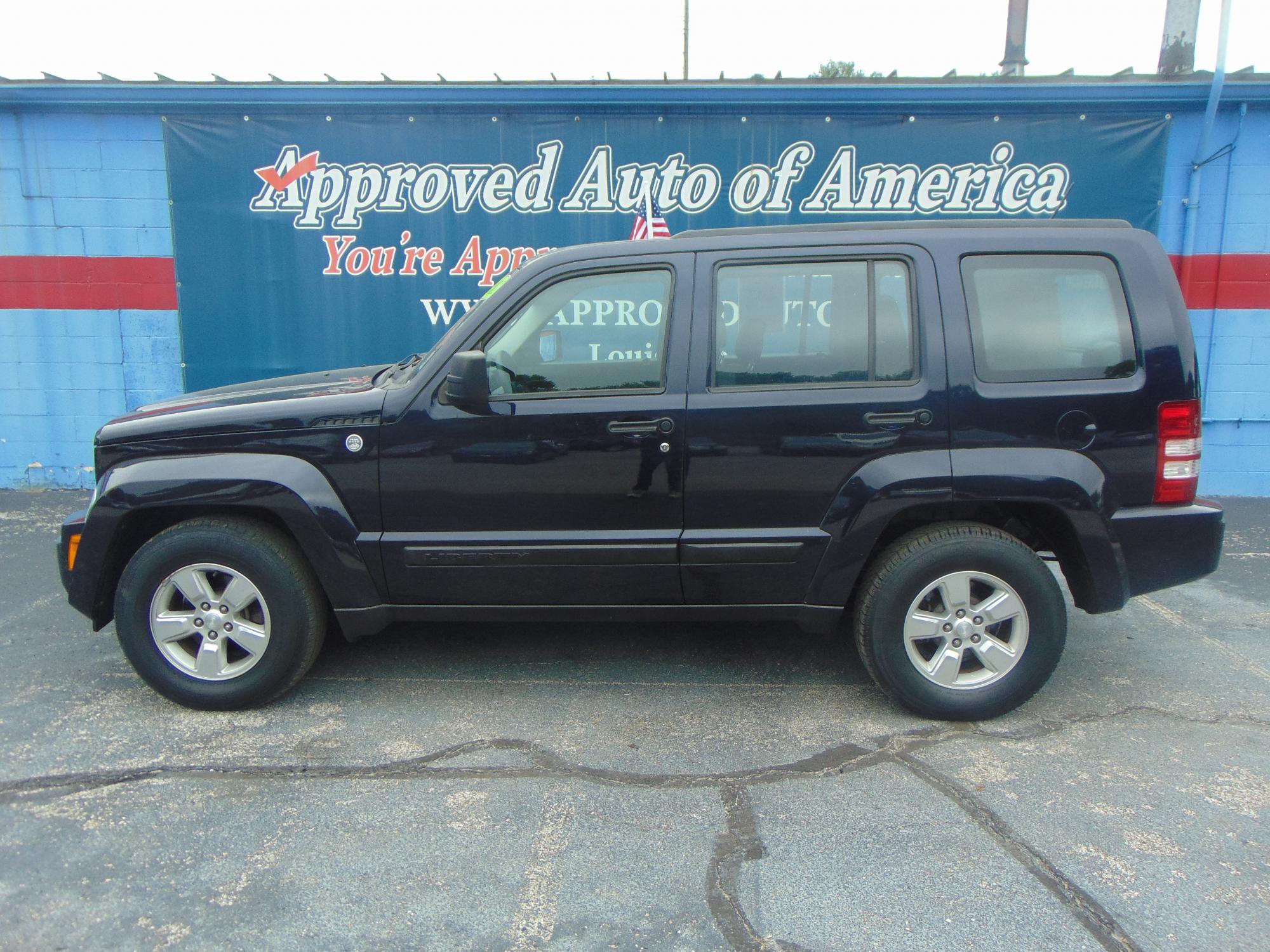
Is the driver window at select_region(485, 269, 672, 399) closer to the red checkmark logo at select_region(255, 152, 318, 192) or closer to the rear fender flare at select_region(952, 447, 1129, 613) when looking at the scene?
the rear fender flare at select_region(952, 447, 1129, 613)

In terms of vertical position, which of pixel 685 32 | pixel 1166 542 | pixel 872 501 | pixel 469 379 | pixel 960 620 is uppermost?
pixel 685 32

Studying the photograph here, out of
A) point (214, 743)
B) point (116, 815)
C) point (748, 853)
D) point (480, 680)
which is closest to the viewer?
point (748, 853)

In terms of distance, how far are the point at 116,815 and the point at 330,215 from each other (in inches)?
226

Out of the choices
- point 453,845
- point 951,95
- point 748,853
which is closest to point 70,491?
point 453,845

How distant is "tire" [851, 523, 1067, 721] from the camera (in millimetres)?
3393

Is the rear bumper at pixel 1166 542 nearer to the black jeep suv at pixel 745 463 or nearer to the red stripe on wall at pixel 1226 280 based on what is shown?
the black jeep suv at pixel 745 463

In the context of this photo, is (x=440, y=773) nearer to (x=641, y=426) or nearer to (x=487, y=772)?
(x=487, y=772)

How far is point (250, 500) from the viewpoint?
3.44 metres

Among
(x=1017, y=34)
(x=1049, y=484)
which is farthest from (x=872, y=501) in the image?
(x=1017, y=34)

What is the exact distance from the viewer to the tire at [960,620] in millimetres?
3393

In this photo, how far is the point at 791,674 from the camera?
4.00 m

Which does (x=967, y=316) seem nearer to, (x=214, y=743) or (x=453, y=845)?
(x=453, y=845)

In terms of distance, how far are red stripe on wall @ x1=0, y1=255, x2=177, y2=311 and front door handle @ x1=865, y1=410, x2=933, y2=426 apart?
650 centimetres

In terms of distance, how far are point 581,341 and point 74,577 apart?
7.37 ft
